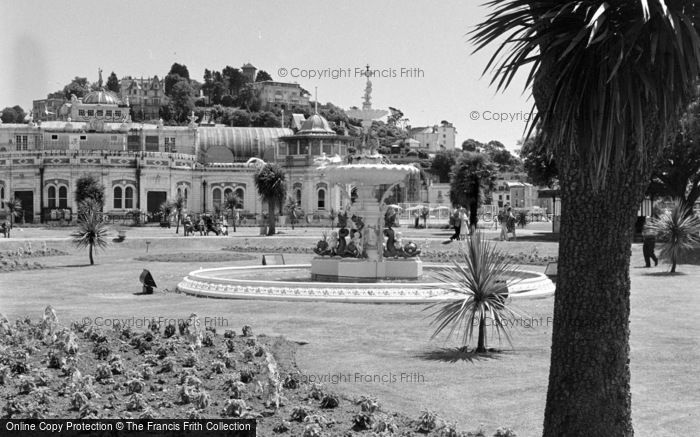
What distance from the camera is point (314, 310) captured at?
19.9m

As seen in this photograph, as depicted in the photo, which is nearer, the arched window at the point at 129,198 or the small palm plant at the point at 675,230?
the small palm plant at the point at 675,230

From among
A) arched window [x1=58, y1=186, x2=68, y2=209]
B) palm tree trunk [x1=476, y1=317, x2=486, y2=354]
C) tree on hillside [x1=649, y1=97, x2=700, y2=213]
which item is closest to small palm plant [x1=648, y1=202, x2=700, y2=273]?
tree on hillside [x1=649, y1=97, x2=700, y2=213]

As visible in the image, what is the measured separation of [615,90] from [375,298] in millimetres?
14659

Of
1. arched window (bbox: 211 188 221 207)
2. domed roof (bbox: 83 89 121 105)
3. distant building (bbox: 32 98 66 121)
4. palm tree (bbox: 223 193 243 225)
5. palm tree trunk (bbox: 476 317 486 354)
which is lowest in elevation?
palm tree trunk (bbox: 476 317 486 354)

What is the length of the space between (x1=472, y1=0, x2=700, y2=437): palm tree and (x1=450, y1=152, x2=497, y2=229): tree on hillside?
4977cm

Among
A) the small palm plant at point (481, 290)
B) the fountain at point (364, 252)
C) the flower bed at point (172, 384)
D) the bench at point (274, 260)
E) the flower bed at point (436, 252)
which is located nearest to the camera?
the flower bed at point (172, 384)

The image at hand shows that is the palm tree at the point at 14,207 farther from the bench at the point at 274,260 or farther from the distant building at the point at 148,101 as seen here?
the distant building at the point at 148,101

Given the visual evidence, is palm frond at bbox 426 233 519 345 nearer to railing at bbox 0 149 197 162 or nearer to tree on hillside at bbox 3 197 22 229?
tree on hillside at bbox 3 197 22 229

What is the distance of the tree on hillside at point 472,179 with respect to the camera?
59.2m

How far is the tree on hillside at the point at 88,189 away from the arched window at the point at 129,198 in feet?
12.2

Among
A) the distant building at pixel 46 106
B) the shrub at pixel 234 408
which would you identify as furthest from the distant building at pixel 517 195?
the shrub at pixel 234 408

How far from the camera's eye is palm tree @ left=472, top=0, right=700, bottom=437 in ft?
23.6

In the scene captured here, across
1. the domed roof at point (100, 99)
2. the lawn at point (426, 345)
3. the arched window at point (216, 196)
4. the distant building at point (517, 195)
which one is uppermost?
the domed roof at point (100, 99)

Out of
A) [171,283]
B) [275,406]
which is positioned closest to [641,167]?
[275,406]
